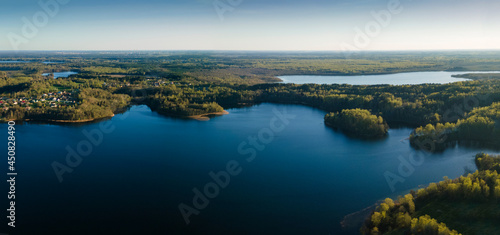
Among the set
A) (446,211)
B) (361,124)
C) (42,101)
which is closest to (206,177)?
(446,211)

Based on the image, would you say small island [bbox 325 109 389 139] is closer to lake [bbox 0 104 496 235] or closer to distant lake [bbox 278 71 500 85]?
lake [bbox 0 104 496 235]

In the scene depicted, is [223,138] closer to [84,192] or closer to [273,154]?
[273,154]

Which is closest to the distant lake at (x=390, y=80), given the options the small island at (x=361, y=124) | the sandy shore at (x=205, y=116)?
the sandy shore at (x=205, y=116)

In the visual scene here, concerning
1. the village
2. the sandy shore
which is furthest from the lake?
the village

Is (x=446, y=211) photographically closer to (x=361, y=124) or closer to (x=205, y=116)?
(x=361, y=124)

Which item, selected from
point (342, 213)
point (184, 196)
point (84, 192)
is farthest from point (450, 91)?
point (84, 192)

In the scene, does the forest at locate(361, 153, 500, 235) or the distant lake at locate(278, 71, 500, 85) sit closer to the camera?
the forest at locate(361, 153, 500, 235)
